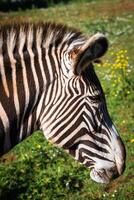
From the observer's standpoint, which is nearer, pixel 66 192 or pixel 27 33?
pixel 27 33

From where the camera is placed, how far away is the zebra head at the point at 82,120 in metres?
3.42

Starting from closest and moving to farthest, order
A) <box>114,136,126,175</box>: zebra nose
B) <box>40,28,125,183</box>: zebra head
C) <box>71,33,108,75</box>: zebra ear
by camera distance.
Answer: <box>71,33,108,75</box>: zebra ear
<box>40,28,125,183</box>: zebra head
<box>114,136,126,175</box>: zebra nose

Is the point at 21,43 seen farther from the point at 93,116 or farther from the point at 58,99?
the point at 93,116

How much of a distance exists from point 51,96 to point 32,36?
454mm

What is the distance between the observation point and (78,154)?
357 cm

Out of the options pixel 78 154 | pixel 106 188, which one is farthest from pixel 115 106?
pixel 78 154

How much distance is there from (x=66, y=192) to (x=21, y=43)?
9.66 ft

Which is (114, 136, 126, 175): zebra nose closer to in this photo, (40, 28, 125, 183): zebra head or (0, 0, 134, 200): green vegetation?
(40, 28, 125, 183): zebra head

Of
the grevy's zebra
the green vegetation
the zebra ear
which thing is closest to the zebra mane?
the grevy's zebra

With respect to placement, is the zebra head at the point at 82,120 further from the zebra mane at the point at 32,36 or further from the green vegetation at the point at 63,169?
the green vegetation at the point at 63,169

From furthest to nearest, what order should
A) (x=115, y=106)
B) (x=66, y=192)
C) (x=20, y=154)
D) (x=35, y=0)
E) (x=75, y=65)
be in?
(x=35, y=0) < (x=115, y=106) < (x=20, y=154) < (x=66, y=192) < (x=75, y=65)

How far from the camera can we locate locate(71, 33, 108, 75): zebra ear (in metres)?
3.15

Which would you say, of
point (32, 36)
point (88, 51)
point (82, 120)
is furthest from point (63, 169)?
point (88, 51)

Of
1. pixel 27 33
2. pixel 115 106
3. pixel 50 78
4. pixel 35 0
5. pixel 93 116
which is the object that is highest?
pixel 27 33
